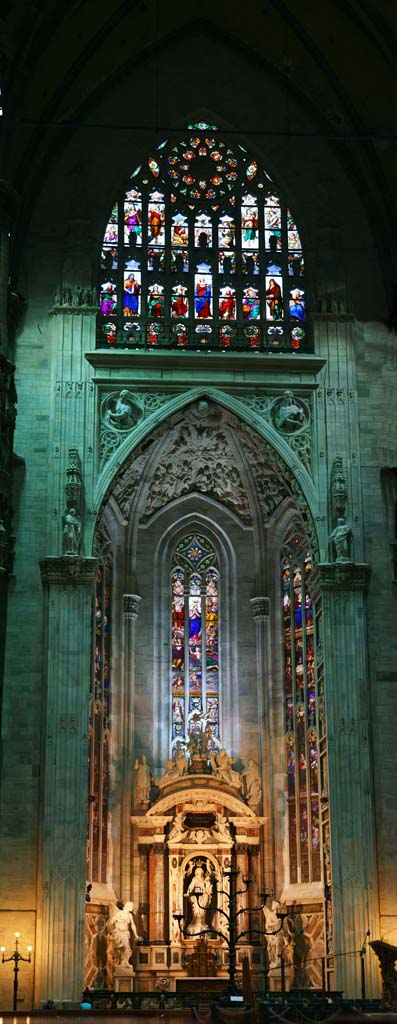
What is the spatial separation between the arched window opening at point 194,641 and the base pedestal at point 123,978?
233 inches

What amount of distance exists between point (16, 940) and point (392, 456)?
13.5 metres

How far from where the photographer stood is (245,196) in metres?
37.6

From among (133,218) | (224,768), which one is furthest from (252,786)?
(133,218)

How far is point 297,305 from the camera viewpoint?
36.4 meters

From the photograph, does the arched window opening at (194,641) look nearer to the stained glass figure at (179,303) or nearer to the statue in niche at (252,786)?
the statue in niche at (252,786)

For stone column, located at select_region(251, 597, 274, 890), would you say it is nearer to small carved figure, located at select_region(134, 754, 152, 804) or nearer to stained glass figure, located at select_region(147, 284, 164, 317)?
small carved figure, located at select_region(134, 754, 152, 804)

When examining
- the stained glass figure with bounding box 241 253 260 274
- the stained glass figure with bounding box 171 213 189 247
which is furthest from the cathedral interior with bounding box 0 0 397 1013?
the stained glass figure with bounding box 241 253 260 274

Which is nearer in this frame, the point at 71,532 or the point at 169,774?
the point at 71,532

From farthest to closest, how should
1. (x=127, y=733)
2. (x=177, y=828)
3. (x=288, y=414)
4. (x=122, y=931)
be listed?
(x=127, y=733) → (x=177, y=828) → (x=288, y=414) → (x=122, y=931)

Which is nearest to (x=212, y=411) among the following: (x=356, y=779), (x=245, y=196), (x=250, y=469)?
(x=250, y=469)

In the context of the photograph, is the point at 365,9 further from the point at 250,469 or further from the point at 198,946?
the point at 198,946

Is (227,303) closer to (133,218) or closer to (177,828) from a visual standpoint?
(133,218)

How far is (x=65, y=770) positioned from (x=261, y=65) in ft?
60.2

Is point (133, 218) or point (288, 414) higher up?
point (133, 218)
